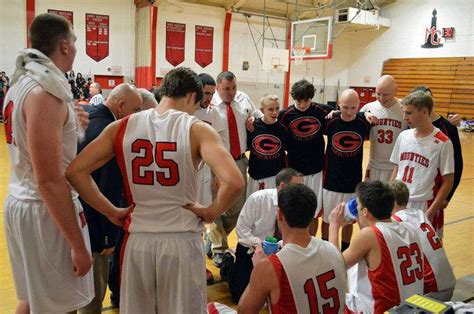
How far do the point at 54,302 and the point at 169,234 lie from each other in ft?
2.45

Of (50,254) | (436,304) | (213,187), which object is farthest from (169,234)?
(213,187)

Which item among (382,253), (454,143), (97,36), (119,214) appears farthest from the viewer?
(97,36)

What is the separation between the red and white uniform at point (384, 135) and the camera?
507 cm

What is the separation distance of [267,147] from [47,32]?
313 cm

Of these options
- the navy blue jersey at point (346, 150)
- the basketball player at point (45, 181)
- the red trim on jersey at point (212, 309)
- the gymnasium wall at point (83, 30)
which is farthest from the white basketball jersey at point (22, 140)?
the gymnasium wall at point (83, 30)

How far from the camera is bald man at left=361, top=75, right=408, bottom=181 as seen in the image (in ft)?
16.5

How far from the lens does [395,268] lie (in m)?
2.73

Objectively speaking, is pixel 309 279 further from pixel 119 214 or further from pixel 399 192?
pixel 399 192

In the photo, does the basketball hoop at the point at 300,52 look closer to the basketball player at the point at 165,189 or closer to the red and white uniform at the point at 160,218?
the basketball player at the point at 165,189

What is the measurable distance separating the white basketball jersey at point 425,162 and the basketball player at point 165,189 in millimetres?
2799

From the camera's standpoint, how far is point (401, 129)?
16.6 ft

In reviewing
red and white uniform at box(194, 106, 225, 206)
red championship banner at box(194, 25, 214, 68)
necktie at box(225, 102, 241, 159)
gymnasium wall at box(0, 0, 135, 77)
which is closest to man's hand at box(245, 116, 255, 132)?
necktie at box(225, 102, 241, 159)

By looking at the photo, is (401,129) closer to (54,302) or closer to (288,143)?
(288,143)

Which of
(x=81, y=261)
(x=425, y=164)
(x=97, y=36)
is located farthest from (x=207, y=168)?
(x=97, y=36)
